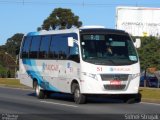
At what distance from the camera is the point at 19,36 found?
435 feet

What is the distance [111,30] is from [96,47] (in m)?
1.19

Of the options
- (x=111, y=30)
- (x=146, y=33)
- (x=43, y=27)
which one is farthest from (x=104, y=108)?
(x=43, y=27)

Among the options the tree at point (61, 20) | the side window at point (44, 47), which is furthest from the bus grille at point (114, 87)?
the tree at point (61, 20)

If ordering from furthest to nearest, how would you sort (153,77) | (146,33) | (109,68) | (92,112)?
1. (146,33)
2. (153,77)
3. (109,68)
4. (92,112)

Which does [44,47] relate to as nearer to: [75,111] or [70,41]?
[70,41]

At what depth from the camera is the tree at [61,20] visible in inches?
3219

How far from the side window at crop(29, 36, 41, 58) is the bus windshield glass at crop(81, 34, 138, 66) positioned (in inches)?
188

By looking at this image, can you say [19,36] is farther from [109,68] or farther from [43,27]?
[109,68]

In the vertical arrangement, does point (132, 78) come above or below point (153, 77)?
above

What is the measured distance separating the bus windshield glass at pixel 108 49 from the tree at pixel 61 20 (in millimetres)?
57435

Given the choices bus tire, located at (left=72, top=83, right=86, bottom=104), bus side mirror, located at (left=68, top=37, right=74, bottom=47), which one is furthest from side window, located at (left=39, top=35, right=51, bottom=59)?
bus tire, located at (left=72, top=83, right=86, bottom=104)

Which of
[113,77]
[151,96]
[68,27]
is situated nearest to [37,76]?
[151,96]

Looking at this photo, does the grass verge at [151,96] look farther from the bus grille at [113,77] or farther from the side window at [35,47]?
the side window at [35,47]

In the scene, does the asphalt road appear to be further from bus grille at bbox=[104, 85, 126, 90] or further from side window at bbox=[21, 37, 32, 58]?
side window at bbox=[21, 37, 32, 58]
